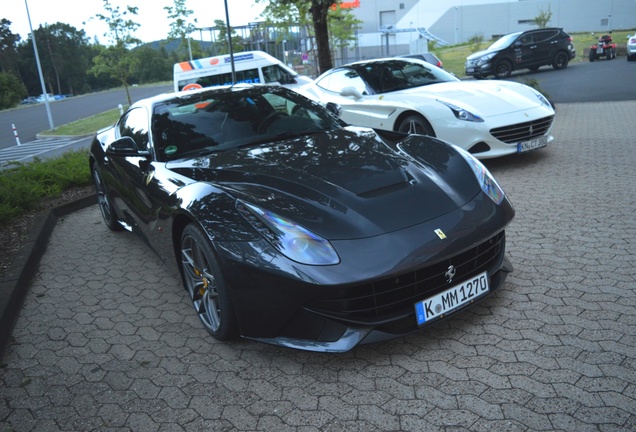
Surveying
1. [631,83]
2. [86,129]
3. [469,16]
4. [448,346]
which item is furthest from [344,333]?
[469,16]

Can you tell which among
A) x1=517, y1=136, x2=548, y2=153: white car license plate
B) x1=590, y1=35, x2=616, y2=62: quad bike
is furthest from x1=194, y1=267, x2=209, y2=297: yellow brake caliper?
x1=590, y1=35, x2=616, y2=62: quad bike

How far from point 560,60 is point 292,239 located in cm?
2494

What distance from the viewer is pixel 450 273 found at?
297 cm

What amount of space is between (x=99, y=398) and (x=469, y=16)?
201 feet

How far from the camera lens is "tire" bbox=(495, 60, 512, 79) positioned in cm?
2297

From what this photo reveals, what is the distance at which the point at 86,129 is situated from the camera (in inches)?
1008

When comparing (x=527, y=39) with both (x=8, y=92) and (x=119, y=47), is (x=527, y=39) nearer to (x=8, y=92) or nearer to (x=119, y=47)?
(x=119, y=47)

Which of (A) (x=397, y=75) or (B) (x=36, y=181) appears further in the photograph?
(A) (x=397, y=75)

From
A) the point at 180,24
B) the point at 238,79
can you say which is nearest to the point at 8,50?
→ the point at 180,24

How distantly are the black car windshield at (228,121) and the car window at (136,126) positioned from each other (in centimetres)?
15

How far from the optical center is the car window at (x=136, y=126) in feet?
14.3

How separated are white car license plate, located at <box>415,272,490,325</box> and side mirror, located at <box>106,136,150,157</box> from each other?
7.96 feet

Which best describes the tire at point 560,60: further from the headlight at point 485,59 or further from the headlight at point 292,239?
the headlight at point 292,239

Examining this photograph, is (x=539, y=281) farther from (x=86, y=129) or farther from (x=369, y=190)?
(x=86, y=129)
